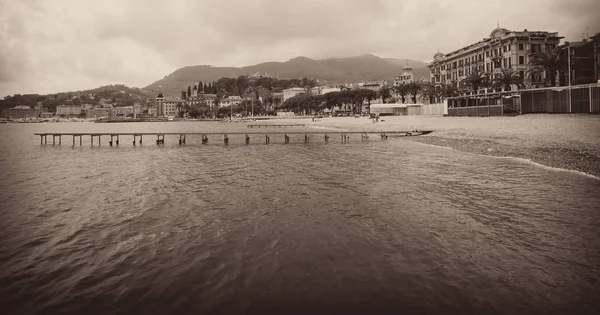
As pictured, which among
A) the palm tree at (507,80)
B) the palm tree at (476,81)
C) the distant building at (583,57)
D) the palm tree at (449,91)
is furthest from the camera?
the palm tree at (449,91)

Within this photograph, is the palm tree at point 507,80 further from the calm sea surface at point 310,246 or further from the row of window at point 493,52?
the calm sea surface at point 310,246

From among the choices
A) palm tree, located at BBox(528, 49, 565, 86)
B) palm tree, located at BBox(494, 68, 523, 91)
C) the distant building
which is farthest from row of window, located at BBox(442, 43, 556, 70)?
palm tree, located at BBox(528, 49, 565, 86)

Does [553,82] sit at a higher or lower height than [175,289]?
higher

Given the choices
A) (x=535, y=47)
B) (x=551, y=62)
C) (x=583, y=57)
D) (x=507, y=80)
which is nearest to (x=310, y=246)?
(x=551, y=62)

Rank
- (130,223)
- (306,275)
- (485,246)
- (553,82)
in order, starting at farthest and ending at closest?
(553,82) → (130,223) → (485,246) → (306,275)

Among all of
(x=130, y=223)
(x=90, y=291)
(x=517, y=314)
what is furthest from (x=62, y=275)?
(x=517, y=314)

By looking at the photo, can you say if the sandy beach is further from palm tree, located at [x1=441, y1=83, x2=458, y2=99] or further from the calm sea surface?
palm tree, located at [x1=441, y1=83, x2=458, y2=99]

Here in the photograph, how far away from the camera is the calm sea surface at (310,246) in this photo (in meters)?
10.2

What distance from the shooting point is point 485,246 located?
1389cm

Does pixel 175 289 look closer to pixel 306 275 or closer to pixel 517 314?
pixel 306 275

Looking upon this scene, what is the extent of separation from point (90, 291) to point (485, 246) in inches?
471

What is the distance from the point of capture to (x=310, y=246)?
14297mm

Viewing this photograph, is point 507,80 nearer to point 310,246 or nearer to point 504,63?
point 504,63

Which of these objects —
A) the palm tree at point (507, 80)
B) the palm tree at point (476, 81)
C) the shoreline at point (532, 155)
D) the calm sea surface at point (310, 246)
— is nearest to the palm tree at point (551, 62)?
the palm tree at point (507, 80)
